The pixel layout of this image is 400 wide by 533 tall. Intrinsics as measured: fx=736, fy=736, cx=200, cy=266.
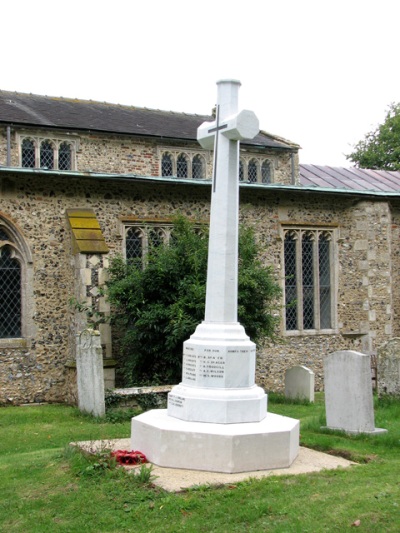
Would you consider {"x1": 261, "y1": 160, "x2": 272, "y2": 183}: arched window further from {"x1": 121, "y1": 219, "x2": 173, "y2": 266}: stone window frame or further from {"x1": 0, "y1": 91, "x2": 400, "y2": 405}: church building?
{"x1": 121, "y1": 219, "x2": 173, "y2": 266}: stone window frame

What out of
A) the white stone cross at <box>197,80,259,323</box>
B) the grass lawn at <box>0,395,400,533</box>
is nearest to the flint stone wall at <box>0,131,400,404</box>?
the grass lawn at <box>0,395,400,533</box>

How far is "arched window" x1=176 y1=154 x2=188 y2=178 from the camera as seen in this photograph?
21.4m

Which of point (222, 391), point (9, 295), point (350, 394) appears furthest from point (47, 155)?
point (222, 391)

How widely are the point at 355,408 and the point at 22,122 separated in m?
12.4

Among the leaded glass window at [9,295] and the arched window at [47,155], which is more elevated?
the arched window at [47,155]

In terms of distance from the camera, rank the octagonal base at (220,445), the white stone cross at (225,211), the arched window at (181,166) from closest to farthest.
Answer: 1. the octagonal base at (220,445)
2. the white stone cross at (225,211)
3. the arched window at (181,166)

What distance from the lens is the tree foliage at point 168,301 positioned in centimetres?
1445

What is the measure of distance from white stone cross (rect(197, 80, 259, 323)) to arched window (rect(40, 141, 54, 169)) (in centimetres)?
1178

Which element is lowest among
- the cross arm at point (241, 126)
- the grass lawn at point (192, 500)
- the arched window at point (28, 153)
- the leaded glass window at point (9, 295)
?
the grass lawn at point (192, 500)

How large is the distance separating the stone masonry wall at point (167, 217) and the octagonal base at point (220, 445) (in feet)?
25.1

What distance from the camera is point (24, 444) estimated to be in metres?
10.6

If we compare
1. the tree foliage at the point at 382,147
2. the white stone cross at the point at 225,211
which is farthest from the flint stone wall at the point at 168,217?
the tree foliage at the point at 382,147

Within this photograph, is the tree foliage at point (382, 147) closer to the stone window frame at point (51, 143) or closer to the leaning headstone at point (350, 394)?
the stone window frame at point (51, 143)

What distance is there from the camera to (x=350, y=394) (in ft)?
33.6
